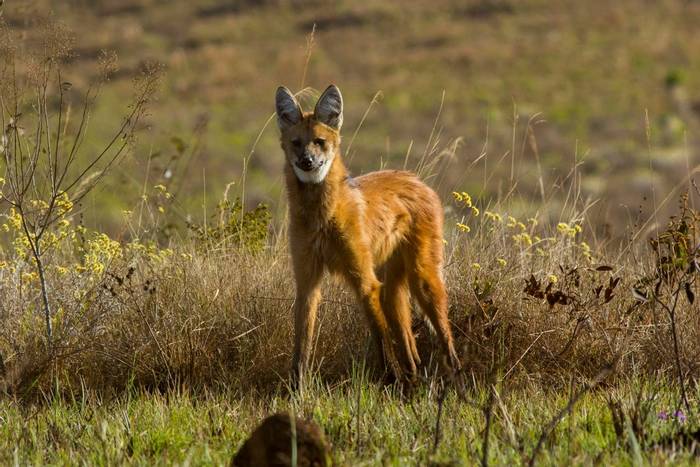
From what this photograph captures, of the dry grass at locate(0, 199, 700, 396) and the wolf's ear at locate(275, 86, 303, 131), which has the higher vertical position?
the wolf's ear at locate(275, 86, 303, 131)

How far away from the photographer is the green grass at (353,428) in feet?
13.5

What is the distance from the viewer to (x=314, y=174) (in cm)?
593

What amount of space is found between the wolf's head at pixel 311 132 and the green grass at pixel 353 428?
1.20 meters

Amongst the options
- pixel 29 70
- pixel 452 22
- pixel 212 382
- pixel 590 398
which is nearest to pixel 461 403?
pixel 590 398

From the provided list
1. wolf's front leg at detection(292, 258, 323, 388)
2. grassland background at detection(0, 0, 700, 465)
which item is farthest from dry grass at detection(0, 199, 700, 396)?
wolf's front leg at detection(292, 258, 323, 388)

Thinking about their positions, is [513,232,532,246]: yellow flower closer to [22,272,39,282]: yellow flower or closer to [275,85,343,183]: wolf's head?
[275,85,343,183]: wolf's head

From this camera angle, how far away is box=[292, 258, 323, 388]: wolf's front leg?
5855 millimetres

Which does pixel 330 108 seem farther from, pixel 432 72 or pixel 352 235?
pixel 432 72

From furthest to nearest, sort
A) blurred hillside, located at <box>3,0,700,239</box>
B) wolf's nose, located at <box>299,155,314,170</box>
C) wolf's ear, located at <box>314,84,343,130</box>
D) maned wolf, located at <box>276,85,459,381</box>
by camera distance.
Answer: blurred hillside, located at <box>3,0,700,239</box> < wolf's ear, located at <box>314,84,343,130</box> < maned wolf, located at <box>276,85,459,381</box> < wolf's nose, located at <box>299,155,314,170</box>

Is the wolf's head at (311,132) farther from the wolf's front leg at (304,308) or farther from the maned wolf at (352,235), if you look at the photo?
the wolf's front leg at (304,308)

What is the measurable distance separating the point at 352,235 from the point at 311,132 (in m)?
0.61

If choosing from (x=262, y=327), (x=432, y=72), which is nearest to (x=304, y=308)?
(x=262, y=327)

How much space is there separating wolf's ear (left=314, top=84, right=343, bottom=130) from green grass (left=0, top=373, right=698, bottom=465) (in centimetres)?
151

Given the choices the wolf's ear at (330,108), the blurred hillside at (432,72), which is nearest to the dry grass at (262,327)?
the wolf's ear at (330,108)
